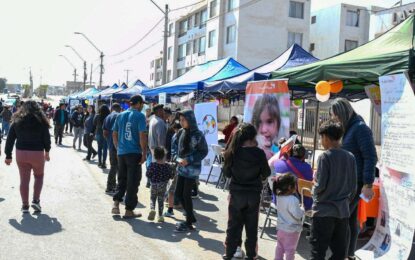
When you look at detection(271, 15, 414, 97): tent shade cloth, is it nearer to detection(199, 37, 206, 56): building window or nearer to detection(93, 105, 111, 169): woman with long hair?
detection(93, 105, 111, 169): woman with long hair

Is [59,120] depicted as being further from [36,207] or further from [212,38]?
[212,38]

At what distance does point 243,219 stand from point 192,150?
1934 mm

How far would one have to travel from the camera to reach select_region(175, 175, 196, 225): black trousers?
22.0 feet

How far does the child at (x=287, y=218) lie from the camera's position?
16.4 feet

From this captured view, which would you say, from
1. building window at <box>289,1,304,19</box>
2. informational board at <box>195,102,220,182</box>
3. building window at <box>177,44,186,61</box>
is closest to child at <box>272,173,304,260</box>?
informational board at <box>195,102,220,182</box>

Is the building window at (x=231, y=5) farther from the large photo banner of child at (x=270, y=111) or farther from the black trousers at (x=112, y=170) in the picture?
the large photo banner of child at (x=270, y=111)

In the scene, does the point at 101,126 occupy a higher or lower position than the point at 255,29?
lower

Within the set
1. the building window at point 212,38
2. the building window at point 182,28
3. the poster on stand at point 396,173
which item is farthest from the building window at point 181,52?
the poster on stand at point 396,173

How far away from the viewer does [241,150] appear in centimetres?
503

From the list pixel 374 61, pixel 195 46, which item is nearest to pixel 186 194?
pixel 374 61

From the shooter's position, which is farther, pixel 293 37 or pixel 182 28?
pixel 182 28

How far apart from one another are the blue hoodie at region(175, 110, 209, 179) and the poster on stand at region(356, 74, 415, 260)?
2.56m

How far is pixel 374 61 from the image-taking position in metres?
5.91

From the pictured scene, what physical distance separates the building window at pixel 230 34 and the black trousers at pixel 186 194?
3564 centimetres
